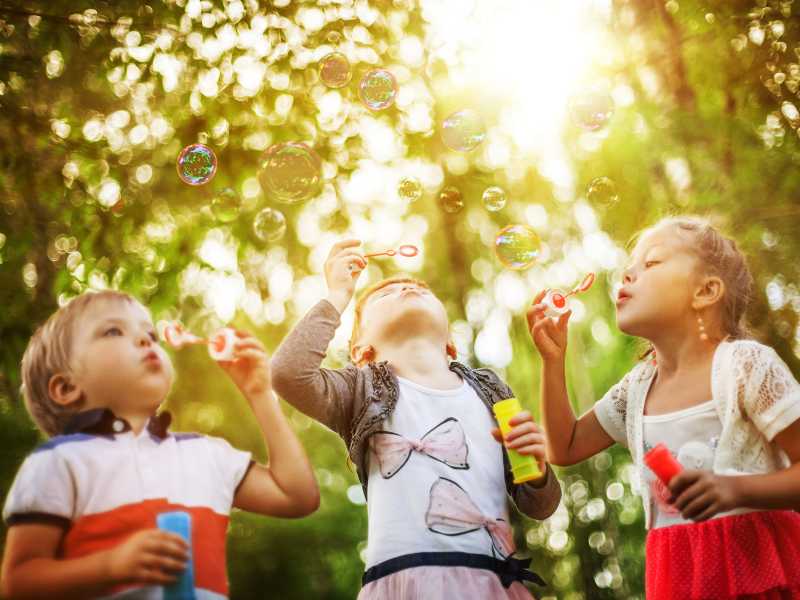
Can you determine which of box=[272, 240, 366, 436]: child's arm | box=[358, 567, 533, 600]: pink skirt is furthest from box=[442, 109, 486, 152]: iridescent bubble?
box=[358, 567, 533, 600]: pink skirt

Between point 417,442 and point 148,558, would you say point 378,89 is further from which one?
point 148,558

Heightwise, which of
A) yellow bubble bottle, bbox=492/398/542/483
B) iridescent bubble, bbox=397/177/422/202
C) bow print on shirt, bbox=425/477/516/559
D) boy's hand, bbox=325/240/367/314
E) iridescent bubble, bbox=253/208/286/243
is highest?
iridescent bubble, bbox=253/208/286/243

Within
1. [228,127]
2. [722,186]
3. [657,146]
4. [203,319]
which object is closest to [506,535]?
[722,186]

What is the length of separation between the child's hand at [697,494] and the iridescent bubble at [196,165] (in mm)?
2234

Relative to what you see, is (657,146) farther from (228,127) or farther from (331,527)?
(331,527)

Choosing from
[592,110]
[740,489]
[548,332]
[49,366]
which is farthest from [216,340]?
[592,110]

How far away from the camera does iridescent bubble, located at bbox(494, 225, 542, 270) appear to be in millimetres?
3523

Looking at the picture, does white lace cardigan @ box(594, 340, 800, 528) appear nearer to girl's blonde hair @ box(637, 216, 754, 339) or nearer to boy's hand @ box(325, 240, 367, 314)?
girl's blonde hair @ box(637, 216, 754, 339)

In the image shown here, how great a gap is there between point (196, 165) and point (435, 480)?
1.81 metres

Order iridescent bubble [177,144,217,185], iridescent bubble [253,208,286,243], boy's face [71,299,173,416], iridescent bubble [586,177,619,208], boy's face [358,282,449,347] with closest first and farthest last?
boy's face [71,299,173,416], boy's face [358,282,449,347], iridescent bubble [177,144,217,185], iridescent bubble [586,177,619,208], iridescent bubble [253,208,286,243]

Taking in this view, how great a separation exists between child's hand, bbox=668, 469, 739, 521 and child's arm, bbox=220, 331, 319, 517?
2.68 feet

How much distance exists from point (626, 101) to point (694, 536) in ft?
12.6

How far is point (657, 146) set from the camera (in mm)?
4766

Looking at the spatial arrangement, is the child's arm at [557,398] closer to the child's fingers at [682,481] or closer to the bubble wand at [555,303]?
the bubble wand at [555,303]
